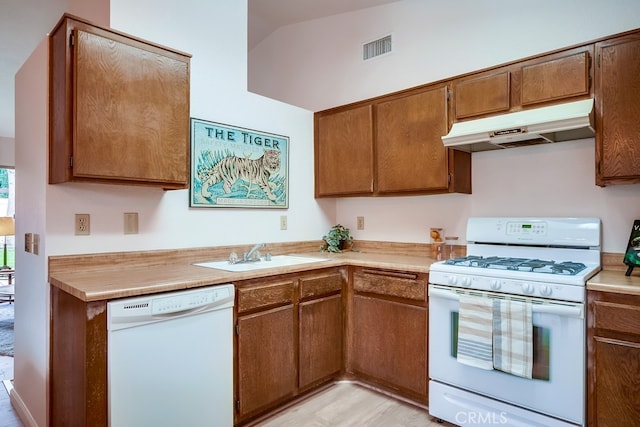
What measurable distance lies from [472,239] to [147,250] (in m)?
2.21

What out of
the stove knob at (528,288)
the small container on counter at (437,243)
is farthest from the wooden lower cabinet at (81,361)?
the small container on counter at (437,243)

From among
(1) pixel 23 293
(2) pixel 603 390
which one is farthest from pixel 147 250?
(2) pixel 603 390

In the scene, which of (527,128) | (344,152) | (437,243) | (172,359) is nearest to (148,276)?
(172,359)

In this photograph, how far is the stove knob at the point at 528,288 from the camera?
6.32 feet

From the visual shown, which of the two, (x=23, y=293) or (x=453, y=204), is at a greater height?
(x=453, y=204)

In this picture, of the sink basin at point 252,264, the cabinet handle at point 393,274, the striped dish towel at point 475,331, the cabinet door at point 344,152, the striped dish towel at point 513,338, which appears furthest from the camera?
the cabinet door at point 344,152

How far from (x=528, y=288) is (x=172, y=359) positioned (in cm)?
182

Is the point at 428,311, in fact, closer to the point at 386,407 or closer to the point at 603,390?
the point at 386,407

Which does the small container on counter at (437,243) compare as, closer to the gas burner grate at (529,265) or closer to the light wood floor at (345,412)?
the gas burner grate at (529,265)

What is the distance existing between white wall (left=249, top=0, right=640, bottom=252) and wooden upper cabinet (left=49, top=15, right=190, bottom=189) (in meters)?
1.81

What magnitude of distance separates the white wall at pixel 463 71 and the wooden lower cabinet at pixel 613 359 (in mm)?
684

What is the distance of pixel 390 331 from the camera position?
255 cm

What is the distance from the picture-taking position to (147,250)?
2.36m

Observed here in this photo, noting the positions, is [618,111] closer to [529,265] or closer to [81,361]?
[529,265]
